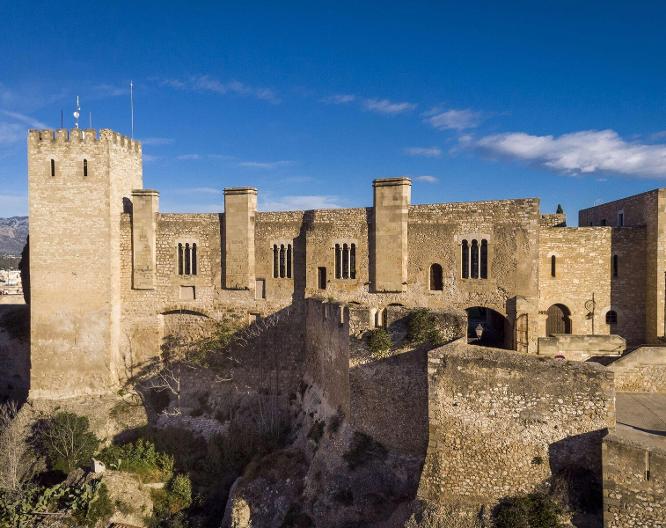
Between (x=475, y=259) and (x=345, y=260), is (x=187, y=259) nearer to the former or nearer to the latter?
(x=345, y=260)

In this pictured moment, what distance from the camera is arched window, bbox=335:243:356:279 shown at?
24469 mm

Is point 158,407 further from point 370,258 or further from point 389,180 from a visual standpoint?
point 389,180

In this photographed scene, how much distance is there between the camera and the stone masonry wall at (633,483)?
1197 centimetres

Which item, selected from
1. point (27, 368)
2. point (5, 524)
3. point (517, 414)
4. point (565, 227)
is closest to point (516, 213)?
point (565, 227)

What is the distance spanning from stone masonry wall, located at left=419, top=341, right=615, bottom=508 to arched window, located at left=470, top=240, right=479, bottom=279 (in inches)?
340

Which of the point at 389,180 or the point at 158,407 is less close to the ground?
the point at 389,180

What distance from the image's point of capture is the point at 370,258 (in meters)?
24.2

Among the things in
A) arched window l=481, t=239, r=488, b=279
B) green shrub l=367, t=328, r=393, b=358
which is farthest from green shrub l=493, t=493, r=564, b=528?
arched window l=481, t=239, r=488, b=279

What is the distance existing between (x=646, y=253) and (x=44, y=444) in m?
26.6

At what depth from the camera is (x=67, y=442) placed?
926 inches

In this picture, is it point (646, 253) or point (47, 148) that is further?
point (47, 148)

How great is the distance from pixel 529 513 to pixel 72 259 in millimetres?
21940

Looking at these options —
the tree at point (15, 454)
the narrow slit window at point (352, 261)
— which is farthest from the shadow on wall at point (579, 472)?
the tree at point (15, 454)

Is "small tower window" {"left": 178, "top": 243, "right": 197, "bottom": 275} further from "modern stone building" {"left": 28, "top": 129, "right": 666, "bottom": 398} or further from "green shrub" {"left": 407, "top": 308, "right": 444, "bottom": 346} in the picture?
"green shrub" {"left": 407, "top": 308, "right": 444, "bottom": 346}
